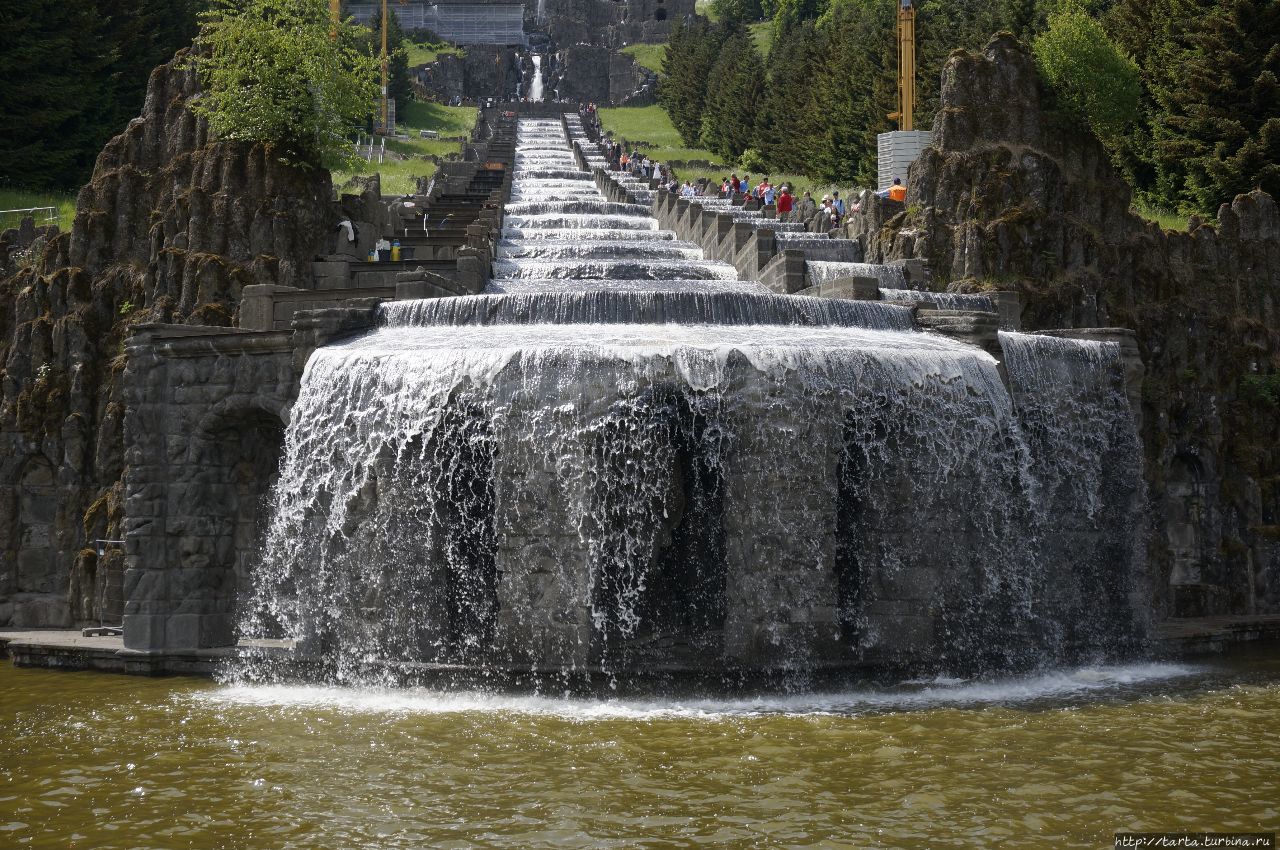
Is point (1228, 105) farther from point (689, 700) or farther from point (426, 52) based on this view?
point (426, 52)

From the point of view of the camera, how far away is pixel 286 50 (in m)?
33.2

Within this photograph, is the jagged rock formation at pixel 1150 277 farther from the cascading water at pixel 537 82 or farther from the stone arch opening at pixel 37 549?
the cascading water at pixel 537 82

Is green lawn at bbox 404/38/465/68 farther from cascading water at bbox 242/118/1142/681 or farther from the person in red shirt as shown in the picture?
cascading water at bbox 242/118/1142/681

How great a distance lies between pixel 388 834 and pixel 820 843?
3622mm

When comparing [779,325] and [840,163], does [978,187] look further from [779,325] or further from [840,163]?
[840,163]

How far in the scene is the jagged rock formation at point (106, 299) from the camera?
94.7ft

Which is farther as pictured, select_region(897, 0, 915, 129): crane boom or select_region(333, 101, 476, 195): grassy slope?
select_region(333, 101, 476, 195): grassy slope

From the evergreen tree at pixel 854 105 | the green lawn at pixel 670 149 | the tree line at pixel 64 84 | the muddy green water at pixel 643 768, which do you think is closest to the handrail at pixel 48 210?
the tree line at pixel 64 84

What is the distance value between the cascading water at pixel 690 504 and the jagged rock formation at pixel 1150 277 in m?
8.68

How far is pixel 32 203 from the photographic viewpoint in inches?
1785

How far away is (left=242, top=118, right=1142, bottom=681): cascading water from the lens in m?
18.1

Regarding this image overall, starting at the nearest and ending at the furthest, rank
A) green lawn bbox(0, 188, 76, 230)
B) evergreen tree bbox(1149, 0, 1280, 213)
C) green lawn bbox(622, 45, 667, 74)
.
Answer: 1. evergreen tree bbox(1149, 0, 1280, 213)
2. green lawn bbox(0, 188, 76, 230)
3. green lawn bbox(622, 45, 667, 74)

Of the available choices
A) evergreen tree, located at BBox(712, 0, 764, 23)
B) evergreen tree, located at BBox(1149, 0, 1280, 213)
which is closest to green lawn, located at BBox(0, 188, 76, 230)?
evergreen tree, located at BBox(1149, 0, 1280, 213)

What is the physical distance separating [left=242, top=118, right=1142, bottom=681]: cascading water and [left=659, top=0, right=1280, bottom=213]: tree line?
1926cm
